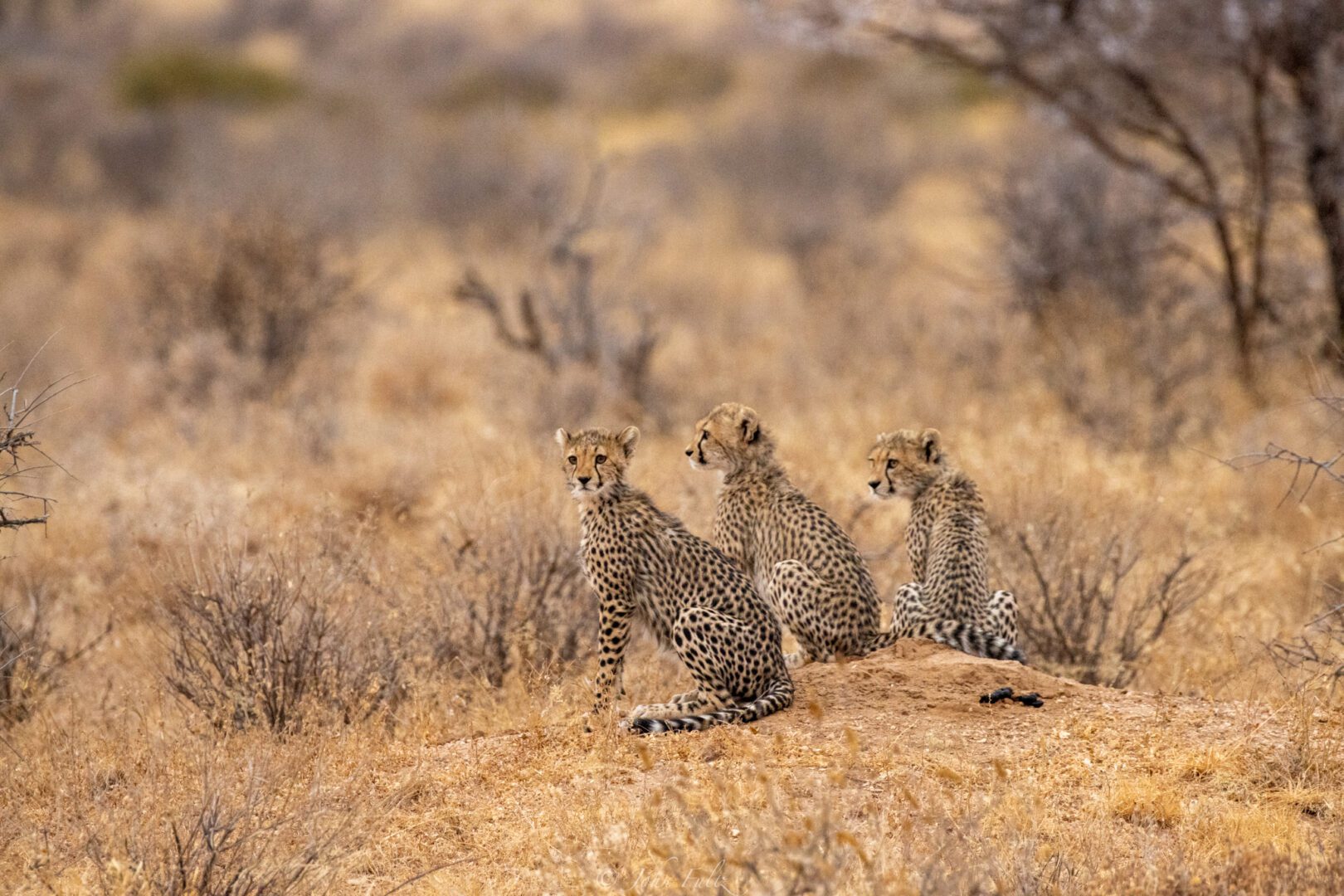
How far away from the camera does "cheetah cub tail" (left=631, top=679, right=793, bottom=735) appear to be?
4938 mm

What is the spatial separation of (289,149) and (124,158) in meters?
2.32

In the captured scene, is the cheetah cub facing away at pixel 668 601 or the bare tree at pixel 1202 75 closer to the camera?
the cheetah cub facing away at pixel 668 601

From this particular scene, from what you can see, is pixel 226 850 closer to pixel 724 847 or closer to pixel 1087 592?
pixel 724 847

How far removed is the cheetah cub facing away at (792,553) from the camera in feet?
18.3

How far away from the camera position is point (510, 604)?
623 cm

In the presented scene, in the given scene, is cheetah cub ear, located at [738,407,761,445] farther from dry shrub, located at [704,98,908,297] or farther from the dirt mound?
dry shrub, located at [704,98,908,297]

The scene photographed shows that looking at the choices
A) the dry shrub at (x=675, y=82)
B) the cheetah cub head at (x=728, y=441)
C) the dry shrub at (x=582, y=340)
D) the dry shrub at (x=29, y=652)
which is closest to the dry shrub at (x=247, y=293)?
the dry shrub at (x=582, y=340)

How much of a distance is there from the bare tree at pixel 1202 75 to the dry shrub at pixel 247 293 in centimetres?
417

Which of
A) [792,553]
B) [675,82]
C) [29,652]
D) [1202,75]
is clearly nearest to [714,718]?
[792,553]

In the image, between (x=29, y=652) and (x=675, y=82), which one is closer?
(x=29, y=652)

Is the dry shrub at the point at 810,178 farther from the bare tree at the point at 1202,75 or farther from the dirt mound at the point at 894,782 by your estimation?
the dirt mound at the point at 894,782

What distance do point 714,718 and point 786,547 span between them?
984 mm

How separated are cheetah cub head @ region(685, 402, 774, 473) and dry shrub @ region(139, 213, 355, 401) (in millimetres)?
6245

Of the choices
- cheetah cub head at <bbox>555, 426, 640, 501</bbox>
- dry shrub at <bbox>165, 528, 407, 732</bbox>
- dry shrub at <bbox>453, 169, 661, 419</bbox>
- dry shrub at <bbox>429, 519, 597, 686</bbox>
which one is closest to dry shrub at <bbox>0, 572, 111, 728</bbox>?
dry shrub at <bbox>165, 528, 407, 732</bbox>
